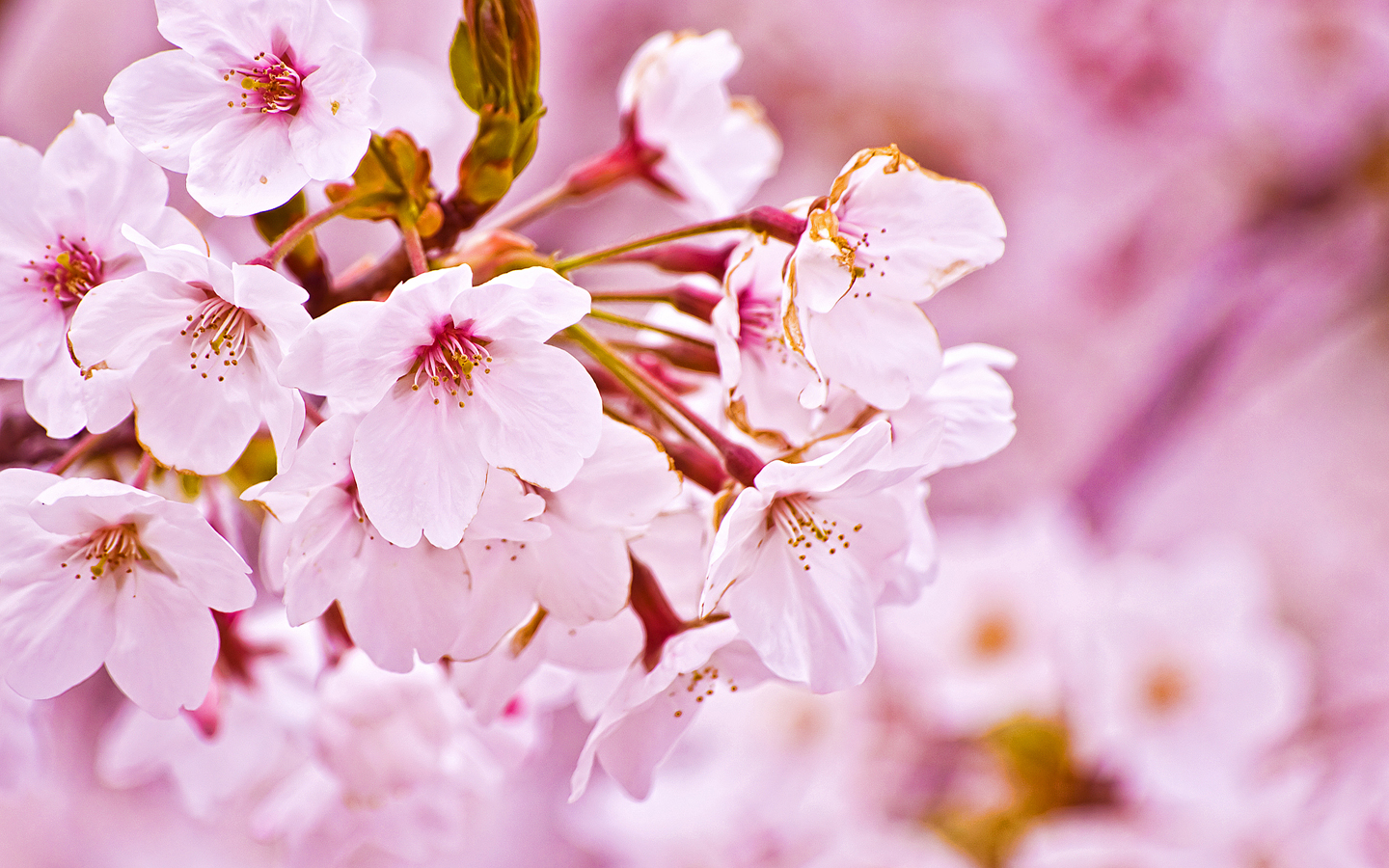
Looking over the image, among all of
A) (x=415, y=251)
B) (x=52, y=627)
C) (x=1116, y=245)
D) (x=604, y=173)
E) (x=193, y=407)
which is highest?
(x=1116, y=245)

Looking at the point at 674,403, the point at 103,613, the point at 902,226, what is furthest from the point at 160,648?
the point at 902,226

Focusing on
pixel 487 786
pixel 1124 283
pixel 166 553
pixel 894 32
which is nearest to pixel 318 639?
pixel 487 786

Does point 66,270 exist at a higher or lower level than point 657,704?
lower

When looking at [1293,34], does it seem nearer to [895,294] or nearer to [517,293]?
[895,294]

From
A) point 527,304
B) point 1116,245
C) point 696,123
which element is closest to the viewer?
point 527,304

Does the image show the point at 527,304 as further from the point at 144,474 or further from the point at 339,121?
the point at 144,474

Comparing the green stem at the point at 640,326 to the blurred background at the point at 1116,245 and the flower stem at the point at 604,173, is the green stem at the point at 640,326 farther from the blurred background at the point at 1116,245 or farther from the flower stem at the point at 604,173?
the blurred background at the point at 1116,245

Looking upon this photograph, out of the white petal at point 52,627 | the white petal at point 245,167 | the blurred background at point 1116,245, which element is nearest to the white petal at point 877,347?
the white petal at point 245,167

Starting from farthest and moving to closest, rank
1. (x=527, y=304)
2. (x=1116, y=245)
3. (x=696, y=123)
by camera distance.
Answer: (x=1116, y=245), (x=696, y=123), (x=527, y=304)
